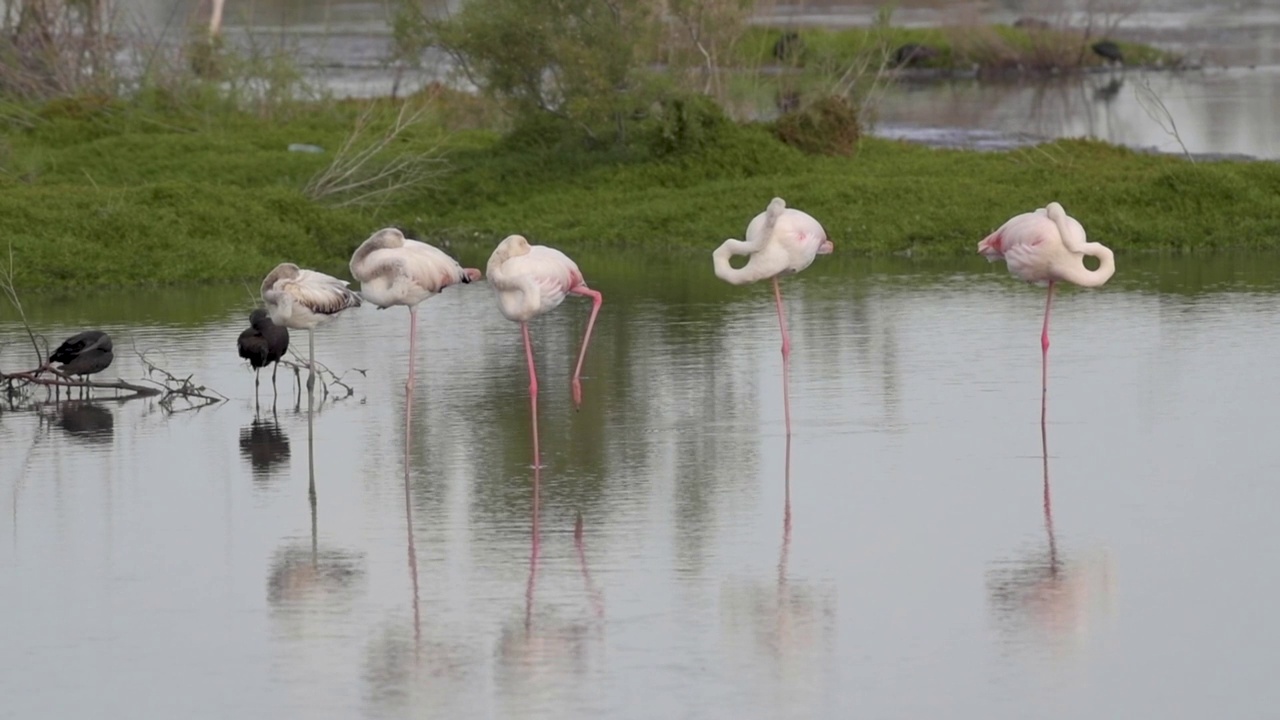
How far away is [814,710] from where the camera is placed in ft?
19.0

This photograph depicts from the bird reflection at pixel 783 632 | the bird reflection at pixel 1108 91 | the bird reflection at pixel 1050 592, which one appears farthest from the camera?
the bird reflection at pixel 1108 91

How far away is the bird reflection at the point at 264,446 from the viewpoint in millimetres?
9500

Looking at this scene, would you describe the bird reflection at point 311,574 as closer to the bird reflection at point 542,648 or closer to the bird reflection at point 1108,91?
the bird reflection at point 542,648

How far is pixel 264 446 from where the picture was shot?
9984mm

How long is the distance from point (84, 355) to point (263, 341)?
1.04 metres

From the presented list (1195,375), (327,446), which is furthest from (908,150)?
(327,446)

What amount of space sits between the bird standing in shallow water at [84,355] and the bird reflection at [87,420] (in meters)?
0.18

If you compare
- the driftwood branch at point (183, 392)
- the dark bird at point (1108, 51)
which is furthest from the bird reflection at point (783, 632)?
the dark bird at point (1108, 51)

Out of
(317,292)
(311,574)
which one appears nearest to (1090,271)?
(317,292)

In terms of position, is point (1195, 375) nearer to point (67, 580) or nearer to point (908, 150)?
point (67, 580)

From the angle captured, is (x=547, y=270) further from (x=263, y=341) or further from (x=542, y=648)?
(x=542, y=648)

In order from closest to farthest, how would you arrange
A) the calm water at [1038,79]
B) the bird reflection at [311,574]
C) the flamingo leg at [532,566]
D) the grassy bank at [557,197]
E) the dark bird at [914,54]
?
the flamingo leg at [532,566]
the bird reflection at [311,574]
the grassy bank at [557,197]
the calm water at [1038,79]
the dark bird at [914,54]

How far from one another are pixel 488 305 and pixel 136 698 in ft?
31.1

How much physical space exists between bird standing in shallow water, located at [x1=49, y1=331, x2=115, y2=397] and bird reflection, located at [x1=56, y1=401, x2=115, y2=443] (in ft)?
0.59
